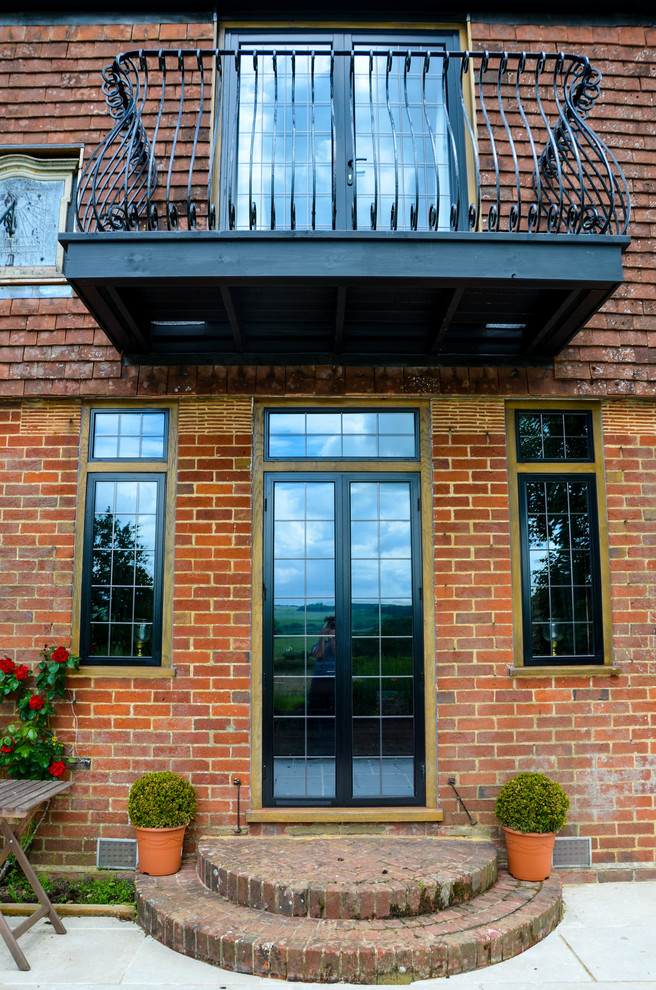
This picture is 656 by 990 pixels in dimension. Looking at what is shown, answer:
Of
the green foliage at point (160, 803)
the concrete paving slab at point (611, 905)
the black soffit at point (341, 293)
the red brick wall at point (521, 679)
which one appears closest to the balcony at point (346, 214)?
the black soffit at point (341, 293)

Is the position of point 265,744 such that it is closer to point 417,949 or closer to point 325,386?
point 417,949

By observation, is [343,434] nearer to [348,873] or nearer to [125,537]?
[125,537]

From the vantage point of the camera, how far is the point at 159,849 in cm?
416

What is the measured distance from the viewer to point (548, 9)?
17.2 feet

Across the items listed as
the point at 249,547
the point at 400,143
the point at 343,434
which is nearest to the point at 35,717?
the point at 249,547

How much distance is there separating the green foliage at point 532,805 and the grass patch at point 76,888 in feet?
7.34

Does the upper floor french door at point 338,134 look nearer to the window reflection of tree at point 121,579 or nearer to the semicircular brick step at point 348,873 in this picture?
the window reflection of tree at point 121,579

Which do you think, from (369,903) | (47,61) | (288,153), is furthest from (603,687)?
(47,61)

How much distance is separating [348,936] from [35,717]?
2298 millimetres

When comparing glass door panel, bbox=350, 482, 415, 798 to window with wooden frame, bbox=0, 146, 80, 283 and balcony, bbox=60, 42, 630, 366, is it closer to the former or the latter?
balcony, bbox=60, 42, 630, 366

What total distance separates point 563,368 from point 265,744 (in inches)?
126

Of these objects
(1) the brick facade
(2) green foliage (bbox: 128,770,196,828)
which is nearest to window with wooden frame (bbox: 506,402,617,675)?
(1) the brick facade

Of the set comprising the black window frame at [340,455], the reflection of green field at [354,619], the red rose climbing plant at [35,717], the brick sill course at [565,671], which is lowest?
the red rose climbing plant at [35,717]

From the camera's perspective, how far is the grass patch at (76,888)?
4.13 metres
